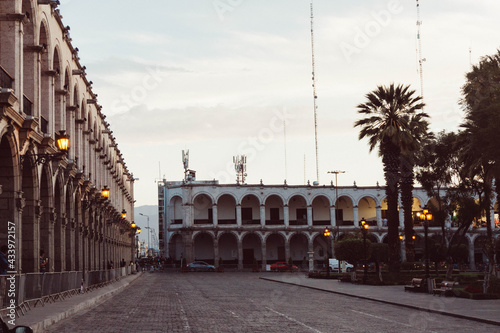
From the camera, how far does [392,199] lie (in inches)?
1783

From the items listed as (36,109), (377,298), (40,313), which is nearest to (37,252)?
(36,109)

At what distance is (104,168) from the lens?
5275 cm

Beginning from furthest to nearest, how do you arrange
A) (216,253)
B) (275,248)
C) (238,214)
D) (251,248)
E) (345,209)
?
(345,209), (275,248), (251,248), (238,214), (216,253)

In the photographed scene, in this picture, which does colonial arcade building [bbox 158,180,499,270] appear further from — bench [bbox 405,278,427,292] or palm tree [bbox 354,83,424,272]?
bench [bbox 405,278,427,292]

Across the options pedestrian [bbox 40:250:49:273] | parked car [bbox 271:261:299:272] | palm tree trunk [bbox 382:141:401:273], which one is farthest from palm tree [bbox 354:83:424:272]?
parked car [bbox 271:261:299:272]

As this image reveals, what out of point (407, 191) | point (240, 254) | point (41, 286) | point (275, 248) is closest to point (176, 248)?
point (240, 254)

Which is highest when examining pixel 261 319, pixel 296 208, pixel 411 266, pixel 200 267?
pixel 296 208

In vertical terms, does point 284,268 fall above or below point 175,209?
below

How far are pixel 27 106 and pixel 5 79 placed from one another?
10.8 feet

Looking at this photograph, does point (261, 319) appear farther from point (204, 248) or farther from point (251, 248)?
point (251, 248)

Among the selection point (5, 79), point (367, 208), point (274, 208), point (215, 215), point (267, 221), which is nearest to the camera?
point (5, 79)

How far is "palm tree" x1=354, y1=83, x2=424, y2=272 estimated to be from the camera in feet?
147

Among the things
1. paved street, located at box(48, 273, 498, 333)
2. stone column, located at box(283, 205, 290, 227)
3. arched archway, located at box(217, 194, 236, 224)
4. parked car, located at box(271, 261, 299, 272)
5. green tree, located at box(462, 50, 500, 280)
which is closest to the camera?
paved street, located at box(48, 273, 498, 333)

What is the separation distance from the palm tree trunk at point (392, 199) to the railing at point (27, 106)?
87.3ft
